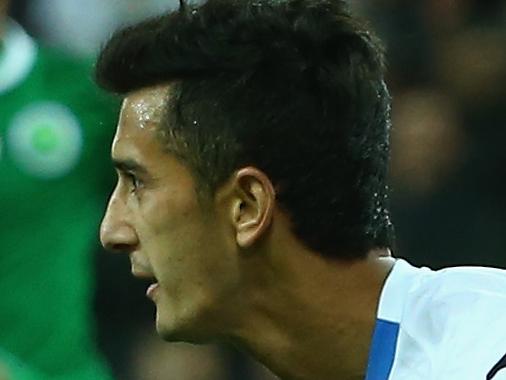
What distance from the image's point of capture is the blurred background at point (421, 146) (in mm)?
5168

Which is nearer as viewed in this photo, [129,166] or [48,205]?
[129,166]

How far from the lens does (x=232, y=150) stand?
2.75m

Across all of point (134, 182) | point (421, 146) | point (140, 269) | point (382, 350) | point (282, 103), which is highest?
point (282, 103)

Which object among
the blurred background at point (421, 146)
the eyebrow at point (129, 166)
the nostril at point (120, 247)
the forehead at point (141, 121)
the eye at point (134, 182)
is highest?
the forehead at point (141, 121)

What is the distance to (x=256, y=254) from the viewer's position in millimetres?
2781

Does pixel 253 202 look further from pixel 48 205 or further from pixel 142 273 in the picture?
pixel 48 205

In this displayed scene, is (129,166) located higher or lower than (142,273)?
higher

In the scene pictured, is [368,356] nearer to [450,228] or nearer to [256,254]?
[256,254]

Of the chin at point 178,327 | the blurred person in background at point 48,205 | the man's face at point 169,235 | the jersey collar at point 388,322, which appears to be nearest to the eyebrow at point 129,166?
the man's face at point 169,235

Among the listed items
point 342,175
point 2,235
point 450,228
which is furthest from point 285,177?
point 450,228

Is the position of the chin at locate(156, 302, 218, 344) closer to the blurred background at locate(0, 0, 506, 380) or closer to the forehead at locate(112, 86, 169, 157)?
the forehead at locate(112, 86, 169, 157)

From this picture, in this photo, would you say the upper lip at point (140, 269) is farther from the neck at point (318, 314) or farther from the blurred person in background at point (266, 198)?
the neck at point (318, 314)

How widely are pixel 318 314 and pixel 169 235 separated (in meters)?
0.26

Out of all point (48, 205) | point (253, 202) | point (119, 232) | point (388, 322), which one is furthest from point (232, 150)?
point (48, 205)
